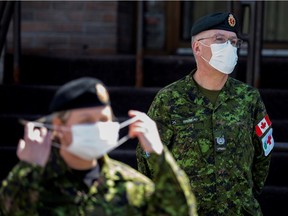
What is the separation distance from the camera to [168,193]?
3555 mm

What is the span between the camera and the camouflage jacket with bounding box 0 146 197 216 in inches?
136

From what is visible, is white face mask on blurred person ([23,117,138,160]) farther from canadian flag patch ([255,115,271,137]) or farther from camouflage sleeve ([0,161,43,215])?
canadian flag patch ([255,115,271,137])

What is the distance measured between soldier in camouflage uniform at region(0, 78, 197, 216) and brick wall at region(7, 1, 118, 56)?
4173mm

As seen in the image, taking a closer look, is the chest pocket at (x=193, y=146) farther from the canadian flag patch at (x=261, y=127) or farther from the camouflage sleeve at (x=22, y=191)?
the camouflage sleeve at (x=22, y=191)

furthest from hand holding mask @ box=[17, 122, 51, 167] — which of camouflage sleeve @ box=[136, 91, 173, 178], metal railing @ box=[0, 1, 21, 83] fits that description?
metal railing @ box=[0, 1, 21, 83]

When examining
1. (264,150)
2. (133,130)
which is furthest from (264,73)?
(133,130)

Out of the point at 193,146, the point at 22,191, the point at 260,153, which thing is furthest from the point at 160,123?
the point at 22,191

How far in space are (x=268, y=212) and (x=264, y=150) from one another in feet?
4.74

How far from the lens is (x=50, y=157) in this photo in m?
3.55

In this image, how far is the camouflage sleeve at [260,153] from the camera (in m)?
4.97

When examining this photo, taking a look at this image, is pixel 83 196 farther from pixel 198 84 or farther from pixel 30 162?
pixel 198 84

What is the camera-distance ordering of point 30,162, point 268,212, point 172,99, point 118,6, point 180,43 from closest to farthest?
1. point 30,162
2. point 172,99
3. point 268,212
4. point 118,6
5. point 180,43

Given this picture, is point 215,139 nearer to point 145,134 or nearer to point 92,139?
point 145,134

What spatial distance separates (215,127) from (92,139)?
1529mm
